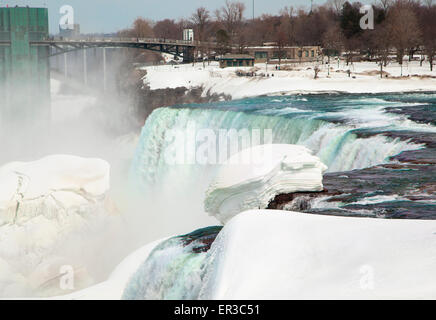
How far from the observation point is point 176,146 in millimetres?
30562

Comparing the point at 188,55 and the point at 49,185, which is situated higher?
the point at 188,55

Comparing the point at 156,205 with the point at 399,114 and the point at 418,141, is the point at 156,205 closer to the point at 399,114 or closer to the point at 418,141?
the point at 399,114

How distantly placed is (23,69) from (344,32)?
40.1 m

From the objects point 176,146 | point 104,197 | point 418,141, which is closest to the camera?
point 418,141

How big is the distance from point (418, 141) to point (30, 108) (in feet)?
145

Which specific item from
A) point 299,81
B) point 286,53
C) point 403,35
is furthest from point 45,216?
point 286,53

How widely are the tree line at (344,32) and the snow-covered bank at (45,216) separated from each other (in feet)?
123

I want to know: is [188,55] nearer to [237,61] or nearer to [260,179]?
[237,61]

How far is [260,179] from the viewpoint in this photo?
12.4 m

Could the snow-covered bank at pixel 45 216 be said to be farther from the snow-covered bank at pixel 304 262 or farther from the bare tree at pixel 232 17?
the bare tree at pixel 232 17

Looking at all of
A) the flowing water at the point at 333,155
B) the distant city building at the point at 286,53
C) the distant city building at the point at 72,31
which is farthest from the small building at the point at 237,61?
the flowing water at the point at 333,155

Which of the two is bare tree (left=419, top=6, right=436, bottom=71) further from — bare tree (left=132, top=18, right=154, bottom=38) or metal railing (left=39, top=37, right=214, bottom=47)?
bare tree (left=132, top=18, right=154, bottom=38)

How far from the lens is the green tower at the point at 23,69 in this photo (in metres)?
55.1
